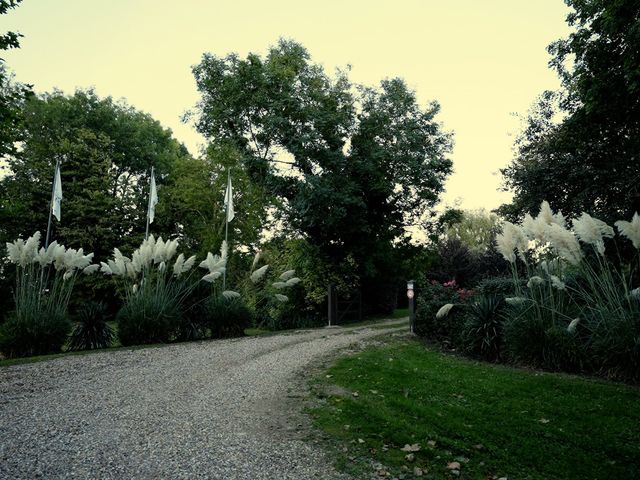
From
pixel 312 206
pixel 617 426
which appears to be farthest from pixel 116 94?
pixel 617 426

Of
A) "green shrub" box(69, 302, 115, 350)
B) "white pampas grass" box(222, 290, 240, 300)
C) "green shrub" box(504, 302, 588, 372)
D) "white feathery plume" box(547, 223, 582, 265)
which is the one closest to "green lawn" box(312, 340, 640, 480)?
"green shrub" box(504, 302, 588, 372)

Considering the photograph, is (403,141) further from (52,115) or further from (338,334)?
(52,115)

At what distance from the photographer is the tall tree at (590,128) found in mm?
10715

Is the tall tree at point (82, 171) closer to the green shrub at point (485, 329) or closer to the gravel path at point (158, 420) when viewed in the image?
the gravel path at point (158, 420)

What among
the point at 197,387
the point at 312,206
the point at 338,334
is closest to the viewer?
the point at 197,387

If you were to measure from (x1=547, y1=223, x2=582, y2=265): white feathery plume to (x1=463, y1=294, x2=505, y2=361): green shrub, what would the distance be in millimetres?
1743

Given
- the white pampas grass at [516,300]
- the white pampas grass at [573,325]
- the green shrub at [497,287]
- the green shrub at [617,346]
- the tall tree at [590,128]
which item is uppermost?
the tall tree at [590,128]

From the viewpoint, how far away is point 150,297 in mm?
10297

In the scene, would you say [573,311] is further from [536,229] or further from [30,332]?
[30,332]

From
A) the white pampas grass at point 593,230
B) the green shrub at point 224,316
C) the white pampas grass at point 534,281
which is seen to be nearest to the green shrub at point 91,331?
the green shrub at point 224,316

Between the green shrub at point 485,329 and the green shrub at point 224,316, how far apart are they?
561cm

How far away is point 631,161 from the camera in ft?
42.1

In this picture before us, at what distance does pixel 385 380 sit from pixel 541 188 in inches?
441

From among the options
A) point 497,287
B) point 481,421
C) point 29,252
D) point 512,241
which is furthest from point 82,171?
point 481,421
